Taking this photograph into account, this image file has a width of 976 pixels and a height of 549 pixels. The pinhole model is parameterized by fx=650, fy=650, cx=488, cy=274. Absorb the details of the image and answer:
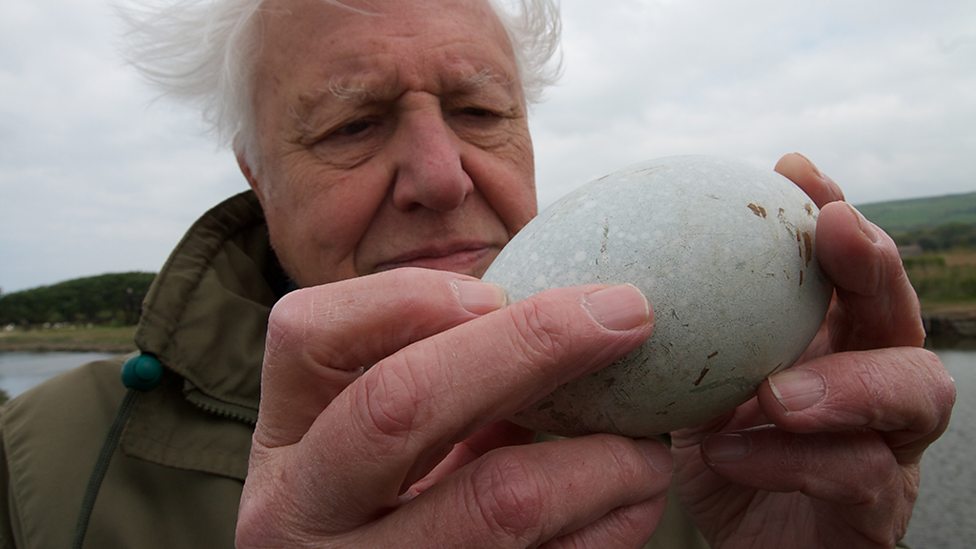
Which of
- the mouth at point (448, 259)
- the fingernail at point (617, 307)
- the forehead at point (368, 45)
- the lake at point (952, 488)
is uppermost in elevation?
the forehead at point (368, 45)

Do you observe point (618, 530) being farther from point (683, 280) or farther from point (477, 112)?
point (477, 112)

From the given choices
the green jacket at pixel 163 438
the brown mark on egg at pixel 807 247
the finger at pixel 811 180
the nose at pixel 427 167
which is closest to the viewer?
the brown mark on egg at pixel 807 247

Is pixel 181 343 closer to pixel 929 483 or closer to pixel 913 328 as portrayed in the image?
pixel 913 328

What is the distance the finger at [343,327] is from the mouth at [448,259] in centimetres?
68

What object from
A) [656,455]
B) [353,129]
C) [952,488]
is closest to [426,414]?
[656,455]

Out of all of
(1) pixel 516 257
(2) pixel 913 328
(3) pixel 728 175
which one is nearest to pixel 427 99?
(1) pixel 516 257

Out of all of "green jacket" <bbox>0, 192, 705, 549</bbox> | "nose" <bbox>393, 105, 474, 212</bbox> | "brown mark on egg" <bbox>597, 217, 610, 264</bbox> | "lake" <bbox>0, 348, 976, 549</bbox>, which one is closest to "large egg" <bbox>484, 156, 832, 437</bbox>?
"brown mark on egg" <bbox>597, 217, 610, 264</bbox>

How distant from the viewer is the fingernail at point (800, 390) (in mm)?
1013

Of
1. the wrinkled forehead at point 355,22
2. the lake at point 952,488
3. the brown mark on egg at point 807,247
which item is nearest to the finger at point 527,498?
the brown mark on egg at point 807,247

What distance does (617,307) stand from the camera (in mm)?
867

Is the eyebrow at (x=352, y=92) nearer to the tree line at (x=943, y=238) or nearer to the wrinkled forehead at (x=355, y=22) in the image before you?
the wrinkled forehead at (x=355, y=22)

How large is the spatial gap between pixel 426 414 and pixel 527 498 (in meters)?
0.18

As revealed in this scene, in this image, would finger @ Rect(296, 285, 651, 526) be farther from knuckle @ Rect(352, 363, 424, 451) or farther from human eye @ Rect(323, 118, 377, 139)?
human eye @ Rect(323, 118, 377, 139)

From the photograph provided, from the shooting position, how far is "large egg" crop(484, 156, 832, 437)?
3.30 feet
